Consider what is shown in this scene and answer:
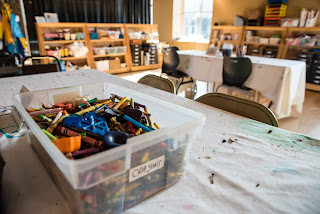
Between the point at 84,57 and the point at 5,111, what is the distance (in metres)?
3.96

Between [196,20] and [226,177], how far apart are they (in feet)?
20.9

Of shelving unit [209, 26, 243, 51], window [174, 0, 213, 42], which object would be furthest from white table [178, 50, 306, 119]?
window [174, 0, 213, 42]

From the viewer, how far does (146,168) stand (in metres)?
0.45

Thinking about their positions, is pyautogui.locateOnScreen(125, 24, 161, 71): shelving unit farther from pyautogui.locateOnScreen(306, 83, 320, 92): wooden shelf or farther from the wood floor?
pyautogui.locateOnScreen(306, 83, 320, 92): wooden shelf

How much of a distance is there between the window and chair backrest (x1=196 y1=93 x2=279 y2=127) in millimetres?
5386

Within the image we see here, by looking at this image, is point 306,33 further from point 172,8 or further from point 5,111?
point 5,111

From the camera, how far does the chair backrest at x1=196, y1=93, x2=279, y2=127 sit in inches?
36.0

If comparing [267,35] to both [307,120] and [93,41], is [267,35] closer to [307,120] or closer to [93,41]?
[307,120]

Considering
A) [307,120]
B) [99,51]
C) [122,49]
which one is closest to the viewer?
[307,120]

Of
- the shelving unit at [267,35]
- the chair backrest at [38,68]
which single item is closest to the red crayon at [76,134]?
the chair backrest at [38,68]

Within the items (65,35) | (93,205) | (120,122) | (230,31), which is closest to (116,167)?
(93,205)

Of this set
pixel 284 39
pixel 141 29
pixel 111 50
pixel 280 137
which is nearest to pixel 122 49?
pixel 111 50

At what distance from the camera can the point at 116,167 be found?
395mm

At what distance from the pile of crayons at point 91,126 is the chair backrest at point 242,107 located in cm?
52
